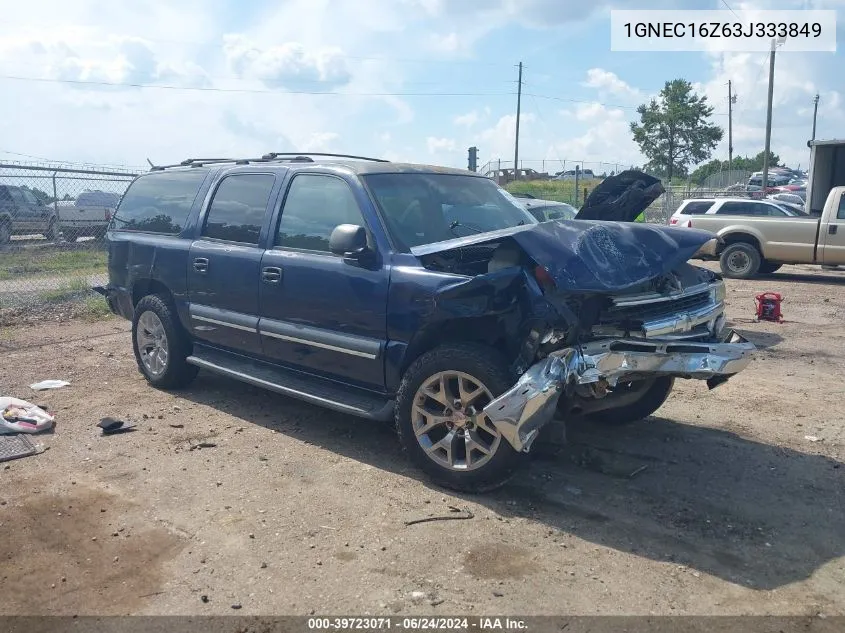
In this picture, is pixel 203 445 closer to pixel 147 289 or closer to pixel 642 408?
pixel 147 289

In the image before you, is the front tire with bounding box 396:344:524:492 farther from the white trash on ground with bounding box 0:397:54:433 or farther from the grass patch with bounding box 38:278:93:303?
the grass patch with bounding box 38:278:93:303

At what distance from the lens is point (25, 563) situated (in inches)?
141

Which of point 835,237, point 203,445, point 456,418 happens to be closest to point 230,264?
point 203,445

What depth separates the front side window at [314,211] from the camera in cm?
500

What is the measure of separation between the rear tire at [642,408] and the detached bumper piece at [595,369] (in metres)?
0.98

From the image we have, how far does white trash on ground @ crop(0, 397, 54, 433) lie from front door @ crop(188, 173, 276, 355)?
1.27 m

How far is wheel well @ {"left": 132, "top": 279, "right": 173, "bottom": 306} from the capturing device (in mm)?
6453

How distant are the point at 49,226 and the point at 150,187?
7289 mm

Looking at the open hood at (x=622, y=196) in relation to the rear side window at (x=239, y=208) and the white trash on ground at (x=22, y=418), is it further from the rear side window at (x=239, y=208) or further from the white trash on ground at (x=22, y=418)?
the white trash on ground at (x=22, y=418)

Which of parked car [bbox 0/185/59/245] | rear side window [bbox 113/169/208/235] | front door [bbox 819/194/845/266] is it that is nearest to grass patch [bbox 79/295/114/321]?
parked car [bbox 0/185/59/245]

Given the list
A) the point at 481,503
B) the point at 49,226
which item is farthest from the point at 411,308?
the point at 49,226

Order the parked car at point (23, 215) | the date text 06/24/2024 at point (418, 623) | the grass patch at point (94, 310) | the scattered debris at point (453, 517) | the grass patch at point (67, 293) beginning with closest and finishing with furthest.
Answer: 1. the date text 06/24/2024 at point (418, 623)
2. the scattered debris at point (453, 517)
3. the grass patch at point (94, 310)
4. the grass patch at point (67, 293)
5. the parked car at point (23, 215)

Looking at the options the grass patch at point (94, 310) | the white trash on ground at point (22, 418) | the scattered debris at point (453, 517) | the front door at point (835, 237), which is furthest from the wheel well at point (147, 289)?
the front door at point (835, 237)

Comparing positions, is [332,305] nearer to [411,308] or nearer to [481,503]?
[411,308]
